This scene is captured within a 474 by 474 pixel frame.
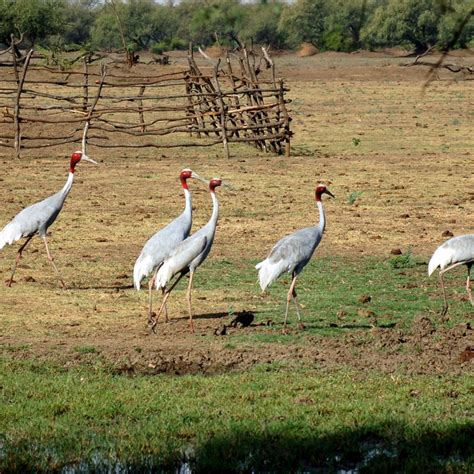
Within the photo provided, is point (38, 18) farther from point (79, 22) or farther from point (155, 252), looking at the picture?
point (155, 252)

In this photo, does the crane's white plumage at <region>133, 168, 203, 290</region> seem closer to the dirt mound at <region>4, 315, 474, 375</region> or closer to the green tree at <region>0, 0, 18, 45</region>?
the dirt mound at <region>4, 315, 474, 375</region>

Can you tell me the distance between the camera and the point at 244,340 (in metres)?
9.04

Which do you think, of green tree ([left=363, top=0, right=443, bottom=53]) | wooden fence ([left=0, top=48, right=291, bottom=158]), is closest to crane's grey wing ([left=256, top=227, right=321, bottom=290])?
green tree ([left=363, top=0, right=443, bottom=53])

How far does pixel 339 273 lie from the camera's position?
39.2 ft

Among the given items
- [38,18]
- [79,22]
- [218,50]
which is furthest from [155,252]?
[79,22]

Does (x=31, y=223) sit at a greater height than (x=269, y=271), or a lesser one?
lesser

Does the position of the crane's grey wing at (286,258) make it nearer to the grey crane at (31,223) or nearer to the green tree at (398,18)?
the green tree at (398,18)

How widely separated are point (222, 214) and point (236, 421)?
351 inches

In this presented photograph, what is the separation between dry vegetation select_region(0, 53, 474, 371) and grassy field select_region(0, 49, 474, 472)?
0.13 ft

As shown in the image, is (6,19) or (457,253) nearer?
(457,253)

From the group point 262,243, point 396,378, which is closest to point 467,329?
point 396,378

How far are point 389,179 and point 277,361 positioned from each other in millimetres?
Result: 11034

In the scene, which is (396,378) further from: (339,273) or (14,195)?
(14,195)

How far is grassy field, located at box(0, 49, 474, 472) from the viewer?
6.58m
